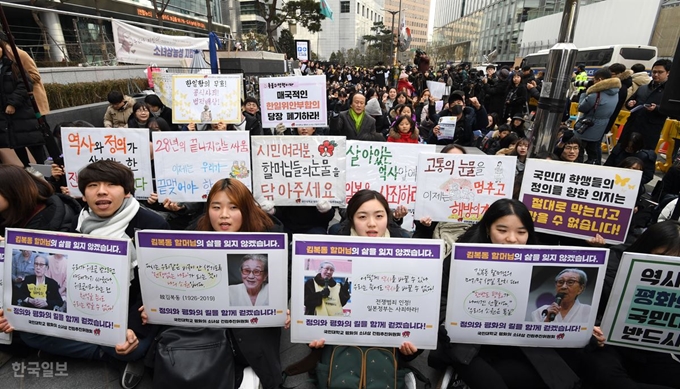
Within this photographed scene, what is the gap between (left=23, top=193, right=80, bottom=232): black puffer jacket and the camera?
106 inches

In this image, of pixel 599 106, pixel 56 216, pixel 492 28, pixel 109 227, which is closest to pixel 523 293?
pixel 109 227

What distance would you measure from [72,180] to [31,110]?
2471 mm

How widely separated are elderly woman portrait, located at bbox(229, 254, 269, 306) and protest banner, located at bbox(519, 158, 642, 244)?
236 cm

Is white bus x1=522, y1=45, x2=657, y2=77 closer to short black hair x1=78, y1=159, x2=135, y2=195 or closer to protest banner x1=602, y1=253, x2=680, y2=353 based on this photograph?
protest banner x1=602, y1=253, x2=680, y2=353

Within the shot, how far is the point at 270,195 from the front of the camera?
368cm

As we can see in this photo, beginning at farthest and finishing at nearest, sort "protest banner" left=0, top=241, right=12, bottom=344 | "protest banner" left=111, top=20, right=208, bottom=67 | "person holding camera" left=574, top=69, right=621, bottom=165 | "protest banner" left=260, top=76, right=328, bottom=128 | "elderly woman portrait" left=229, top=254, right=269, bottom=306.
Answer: "protest banner" left=111, top=20, right=208, bottom=67
"person holding camera" left=574, top=69, right=621, bottom=165
"protest banner" left=260, top=76, right=328, bottom=128
"protest banner" left=0, top=241, right=12, bottom=344
"elderly woman portrait" left=229, top=254, right=269, bottom=306

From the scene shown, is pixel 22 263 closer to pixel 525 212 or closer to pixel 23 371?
pixel 23 371

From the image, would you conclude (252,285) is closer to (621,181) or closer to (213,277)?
(213,277)

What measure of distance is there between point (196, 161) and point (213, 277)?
1881 mm

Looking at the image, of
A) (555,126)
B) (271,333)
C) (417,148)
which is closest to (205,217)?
(271,333)

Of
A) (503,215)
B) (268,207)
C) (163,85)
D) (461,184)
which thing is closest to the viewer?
(503,215)

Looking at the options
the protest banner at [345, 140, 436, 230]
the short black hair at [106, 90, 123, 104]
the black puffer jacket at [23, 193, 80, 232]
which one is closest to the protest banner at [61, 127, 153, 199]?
the black puffer jacket at [23, 193, 80, 232]

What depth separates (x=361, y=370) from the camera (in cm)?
219

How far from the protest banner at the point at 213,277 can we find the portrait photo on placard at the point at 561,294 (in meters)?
1.42
